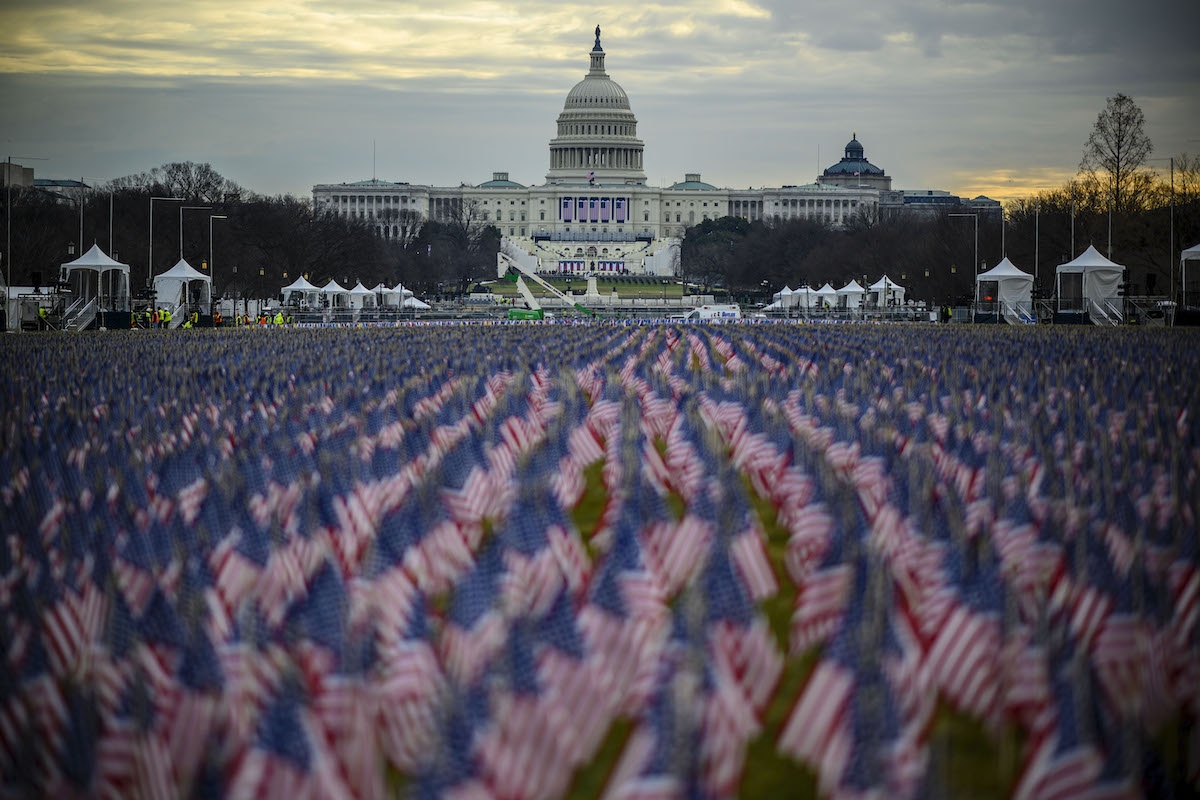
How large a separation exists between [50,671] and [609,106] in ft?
637

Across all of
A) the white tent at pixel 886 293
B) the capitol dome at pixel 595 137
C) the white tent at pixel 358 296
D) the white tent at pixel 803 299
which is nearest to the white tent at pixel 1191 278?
the white tent at pixel 886 293

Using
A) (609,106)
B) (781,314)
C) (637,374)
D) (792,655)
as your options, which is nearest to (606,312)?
(781,314)

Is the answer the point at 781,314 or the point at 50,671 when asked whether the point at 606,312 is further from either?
the point at 50,671

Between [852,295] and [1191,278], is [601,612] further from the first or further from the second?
[852,295]

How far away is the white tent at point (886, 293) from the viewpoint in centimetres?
7612

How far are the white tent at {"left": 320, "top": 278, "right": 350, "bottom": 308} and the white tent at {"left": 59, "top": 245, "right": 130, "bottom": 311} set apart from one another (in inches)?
564

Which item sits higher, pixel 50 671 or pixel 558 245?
pixel 558 245

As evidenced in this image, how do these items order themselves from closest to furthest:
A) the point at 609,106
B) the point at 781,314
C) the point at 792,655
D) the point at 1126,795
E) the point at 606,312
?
the point at 1126,795 → the point at 792,655 → the point at 781,314 → the point at 606,312 → the point at 609,106

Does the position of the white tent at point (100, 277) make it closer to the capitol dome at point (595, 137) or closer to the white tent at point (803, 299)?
the white tent at point (803, 299)

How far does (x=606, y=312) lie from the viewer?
9244 centimetres

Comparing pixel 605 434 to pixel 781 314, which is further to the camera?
pixel 781 314

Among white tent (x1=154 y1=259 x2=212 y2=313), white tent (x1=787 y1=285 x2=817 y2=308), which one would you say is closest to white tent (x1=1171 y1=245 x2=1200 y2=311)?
white tent (x1=787 y1=285 x2=817 y2=308)

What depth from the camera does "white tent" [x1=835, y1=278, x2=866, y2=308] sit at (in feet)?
258

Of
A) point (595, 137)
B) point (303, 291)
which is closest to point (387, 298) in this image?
point (303, 291)
